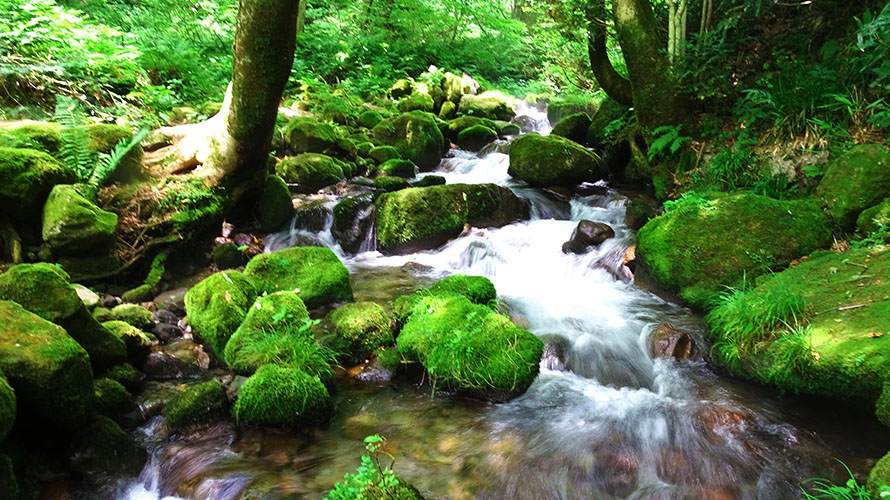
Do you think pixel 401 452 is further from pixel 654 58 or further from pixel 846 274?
pixel 654 58

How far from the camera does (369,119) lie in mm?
12625

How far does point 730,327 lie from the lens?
4.59m

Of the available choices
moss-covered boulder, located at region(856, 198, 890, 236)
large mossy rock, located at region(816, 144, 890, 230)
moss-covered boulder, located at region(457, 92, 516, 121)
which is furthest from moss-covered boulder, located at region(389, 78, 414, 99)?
moss-covered boulder, located at region(856, 198, 890, 236)

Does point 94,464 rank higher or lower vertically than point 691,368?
lower

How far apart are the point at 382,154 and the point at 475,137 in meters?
3.21

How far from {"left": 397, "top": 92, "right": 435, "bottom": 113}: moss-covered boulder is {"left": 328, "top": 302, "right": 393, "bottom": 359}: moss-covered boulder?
1035 centimetres

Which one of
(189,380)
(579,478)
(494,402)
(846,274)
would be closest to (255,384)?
(189,380)

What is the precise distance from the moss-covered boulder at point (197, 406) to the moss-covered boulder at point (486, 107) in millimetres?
13157

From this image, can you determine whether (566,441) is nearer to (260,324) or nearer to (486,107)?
(260,324)

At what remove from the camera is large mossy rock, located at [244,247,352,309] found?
5.63m

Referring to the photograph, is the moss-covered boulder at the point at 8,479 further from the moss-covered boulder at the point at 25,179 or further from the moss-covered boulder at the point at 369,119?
the moss-covered boulder at the point at 369,119

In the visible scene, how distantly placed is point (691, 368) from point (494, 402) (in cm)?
198

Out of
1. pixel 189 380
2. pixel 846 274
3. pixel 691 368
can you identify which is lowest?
pixel 189 380

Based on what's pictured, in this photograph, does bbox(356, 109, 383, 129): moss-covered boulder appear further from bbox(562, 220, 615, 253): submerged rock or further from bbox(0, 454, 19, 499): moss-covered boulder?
bbox(0, 454, 19, 499): moss-covered boulder
